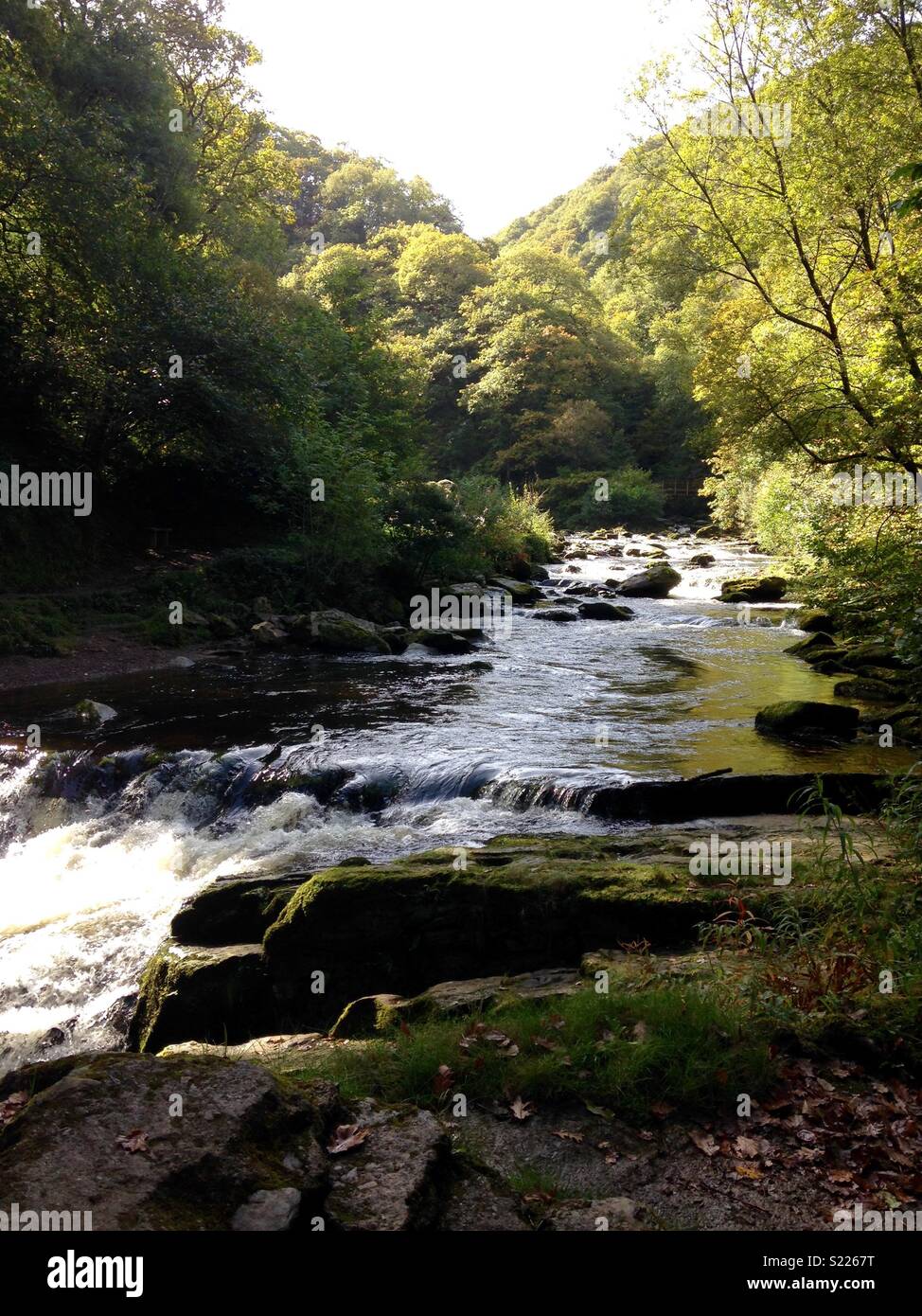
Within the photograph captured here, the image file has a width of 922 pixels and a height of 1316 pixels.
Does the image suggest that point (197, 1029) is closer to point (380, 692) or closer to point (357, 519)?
point (380, 692)

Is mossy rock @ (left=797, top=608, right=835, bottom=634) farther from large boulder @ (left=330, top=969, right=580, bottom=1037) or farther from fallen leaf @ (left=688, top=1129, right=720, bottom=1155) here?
fallen leaf @ (left=688, top=1129, right=720, bottom=1155)

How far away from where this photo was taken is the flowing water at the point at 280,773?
7668mm

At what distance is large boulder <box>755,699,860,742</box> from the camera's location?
10844 mm

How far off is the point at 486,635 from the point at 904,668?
8.96 meters

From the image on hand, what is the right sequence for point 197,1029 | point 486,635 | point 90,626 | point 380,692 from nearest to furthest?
point 197,1029 < point 380,692 < point 90,626 < point 486,635

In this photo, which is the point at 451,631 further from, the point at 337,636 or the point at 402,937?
the point at 402,937

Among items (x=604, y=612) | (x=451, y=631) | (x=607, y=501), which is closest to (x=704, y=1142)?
(x=451, y=631)

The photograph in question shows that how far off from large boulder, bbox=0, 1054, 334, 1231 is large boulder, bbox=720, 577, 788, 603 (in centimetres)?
2277

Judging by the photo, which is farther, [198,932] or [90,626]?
[90,626]

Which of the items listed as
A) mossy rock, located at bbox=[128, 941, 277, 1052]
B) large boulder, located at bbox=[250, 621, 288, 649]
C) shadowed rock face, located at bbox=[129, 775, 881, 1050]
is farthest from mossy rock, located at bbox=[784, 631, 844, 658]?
mossy rock, located at bbox=[128, 941, 277, 1052]

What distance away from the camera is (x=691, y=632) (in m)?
19.9

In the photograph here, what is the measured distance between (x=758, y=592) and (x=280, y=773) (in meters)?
18.2

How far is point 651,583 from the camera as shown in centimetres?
2630
